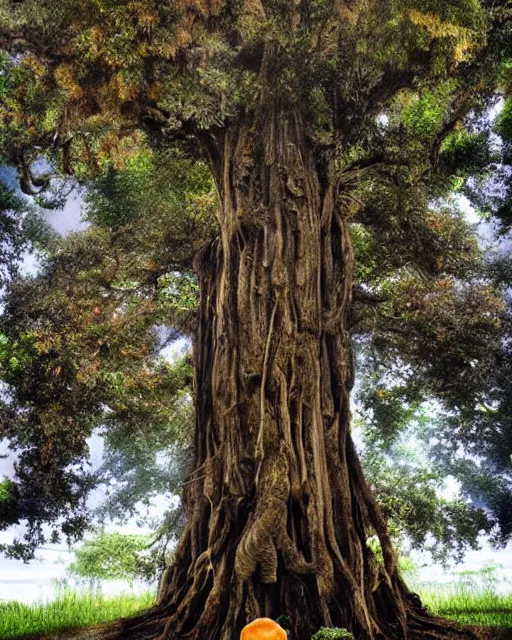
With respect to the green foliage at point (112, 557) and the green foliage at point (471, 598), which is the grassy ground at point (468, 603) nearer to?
the green foliage at point (471, 598)

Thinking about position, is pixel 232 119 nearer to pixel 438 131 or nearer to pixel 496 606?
pixel 438 131

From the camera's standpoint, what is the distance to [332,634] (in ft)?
10.2

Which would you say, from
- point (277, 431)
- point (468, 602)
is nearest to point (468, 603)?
point (468, 602)

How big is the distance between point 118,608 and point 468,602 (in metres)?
3.19

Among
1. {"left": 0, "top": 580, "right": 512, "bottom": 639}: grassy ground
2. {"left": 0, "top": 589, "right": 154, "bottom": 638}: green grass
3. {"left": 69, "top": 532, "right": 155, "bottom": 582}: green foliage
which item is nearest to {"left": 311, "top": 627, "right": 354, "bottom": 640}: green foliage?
{"left": 0, "top": 580, "right": 512, "bottom": 639}: grassy ground

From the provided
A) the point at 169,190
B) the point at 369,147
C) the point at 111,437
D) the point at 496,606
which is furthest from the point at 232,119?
the point at 496,606

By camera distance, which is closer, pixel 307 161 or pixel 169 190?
pixel 307 161

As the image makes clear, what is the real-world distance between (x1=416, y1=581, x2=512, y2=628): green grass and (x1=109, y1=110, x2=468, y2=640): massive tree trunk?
117 centimetres

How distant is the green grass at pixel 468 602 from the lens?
5.03 metres

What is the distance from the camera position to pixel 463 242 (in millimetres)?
6398

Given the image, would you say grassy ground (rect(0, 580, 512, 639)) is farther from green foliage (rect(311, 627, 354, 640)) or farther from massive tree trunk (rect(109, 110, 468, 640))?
green foliage (rect(311, 627, 354, 640))

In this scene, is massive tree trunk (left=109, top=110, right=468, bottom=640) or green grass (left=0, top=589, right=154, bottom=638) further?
green grass (left=0, top=589, right=154, bottom=638)

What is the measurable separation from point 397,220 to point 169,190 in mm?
2414

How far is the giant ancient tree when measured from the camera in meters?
3.65
